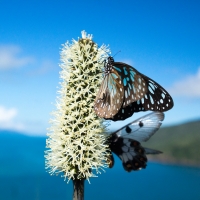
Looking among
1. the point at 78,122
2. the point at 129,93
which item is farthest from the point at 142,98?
the point at 78,122

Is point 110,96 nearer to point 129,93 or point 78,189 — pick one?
point 129,93

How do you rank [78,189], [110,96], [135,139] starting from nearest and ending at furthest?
[78,189]
[110,96]
[135,139]

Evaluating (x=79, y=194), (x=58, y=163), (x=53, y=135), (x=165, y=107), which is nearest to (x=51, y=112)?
(x=53, y=135)

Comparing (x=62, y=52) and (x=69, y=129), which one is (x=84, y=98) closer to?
(x=69, y=129)

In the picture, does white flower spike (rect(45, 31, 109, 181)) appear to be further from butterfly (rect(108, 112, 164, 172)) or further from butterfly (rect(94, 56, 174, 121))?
butterfly (rect(108, 112, 164, 172))

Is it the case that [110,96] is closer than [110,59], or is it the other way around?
[110,59]

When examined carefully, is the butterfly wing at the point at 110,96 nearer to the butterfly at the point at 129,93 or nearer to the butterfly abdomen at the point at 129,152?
the butterfly at the point at 129,93

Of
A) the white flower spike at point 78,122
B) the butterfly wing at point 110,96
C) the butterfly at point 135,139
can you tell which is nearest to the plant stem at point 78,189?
the white flower spike at point 78,122
